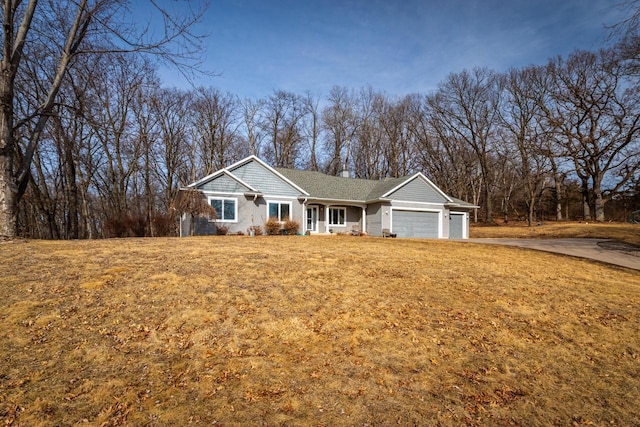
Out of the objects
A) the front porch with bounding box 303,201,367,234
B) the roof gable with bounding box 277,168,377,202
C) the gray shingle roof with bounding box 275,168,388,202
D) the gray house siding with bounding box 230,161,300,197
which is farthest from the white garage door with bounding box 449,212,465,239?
the gray house siding with bounding box 230,161,300,197

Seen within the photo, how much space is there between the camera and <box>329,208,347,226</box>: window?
899 inches

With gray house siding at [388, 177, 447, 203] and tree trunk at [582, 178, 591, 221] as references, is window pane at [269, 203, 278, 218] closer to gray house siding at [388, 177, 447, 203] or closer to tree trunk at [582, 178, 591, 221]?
gray house siding at [388, 177, 447, 203]

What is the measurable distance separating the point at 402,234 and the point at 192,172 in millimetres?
22838

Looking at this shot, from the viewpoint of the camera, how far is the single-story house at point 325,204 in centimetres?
1820

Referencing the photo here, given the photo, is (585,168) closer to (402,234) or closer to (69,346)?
(402,234)

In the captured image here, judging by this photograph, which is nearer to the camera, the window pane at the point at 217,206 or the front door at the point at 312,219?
the window pane at the point at 217,206

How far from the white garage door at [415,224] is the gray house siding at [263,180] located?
7230 mm

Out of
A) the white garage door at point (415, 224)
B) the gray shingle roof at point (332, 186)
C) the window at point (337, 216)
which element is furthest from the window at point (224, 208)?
the white garage door at point (415, 224)

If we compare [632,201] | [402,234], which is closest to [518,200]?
[632,201]

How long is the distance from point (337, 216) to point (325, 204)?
147 centimetres

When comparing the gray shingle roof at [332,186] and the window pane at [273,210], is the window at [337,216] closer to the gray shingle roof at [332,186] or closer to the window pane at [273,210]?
the gray shingle roof at [332,186]

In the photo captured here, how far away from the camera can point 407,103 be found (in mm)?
38312

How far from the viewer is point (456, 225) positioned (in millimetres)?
24188

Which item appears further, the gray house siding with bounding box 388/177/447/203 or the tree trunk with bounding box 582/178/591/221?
the tree trunk with bounding box 582/178/591/221
